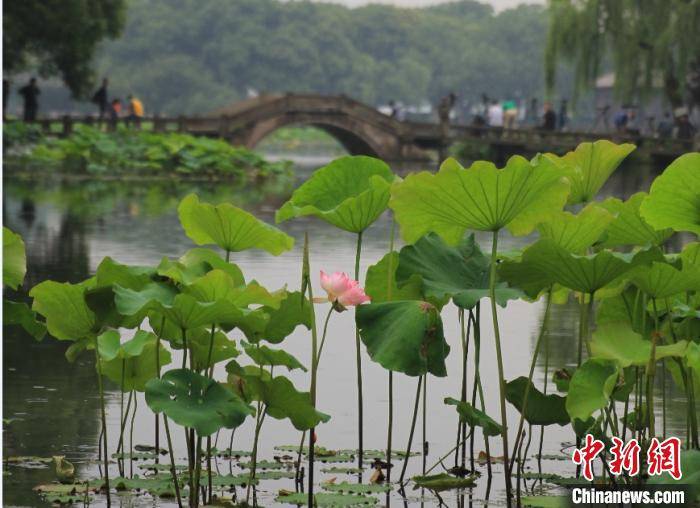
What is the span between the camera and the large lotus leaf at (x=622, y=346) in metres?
3.90

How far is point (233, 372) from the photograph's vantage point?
14.1 feet

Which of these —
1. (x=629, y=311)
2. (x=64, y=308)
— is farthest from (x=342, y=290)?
(x=629, y=311)

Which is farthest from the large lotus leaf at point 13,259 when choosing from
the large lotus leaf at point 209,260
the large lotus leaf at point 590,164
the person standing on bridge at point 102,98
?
the person standing on bridge at point 102,98

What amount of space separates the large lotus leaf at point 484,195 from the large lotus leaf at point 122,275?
0.67 meters

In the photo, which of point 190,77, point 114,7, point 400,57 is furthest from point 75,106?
point 114,7

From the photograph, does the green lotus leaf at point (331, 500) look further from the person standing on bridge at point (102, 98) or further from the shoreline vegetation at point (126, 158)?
the person standing on bridge at point (102, 98)

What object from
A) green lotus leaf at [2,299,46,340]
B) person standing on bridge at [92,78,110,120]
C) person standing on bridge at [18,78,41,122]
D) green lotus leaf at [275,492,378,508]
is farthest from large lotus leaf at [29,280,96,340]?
person standing on bridge at [18,78,41,122]

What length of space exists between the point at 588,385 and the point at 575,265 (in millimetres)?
335

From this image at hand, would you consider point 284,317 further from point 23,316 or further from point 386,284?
point 23,316

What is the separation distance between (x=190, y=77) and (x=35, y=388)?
3563 inches

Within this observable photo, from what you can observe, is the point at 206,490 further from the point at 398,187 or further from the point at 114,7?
the point at 114,7

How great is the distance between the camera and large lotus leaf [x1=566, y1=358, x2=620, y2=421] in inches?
150

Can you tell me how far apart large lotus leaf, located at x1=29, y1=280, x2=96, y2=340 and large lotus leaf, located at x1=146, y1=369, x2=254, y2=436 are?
1.39 feet

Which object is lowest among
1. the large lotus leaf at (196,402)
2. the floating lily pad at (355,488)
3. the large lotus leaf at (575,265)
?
the floating lily pad at (355,488)
